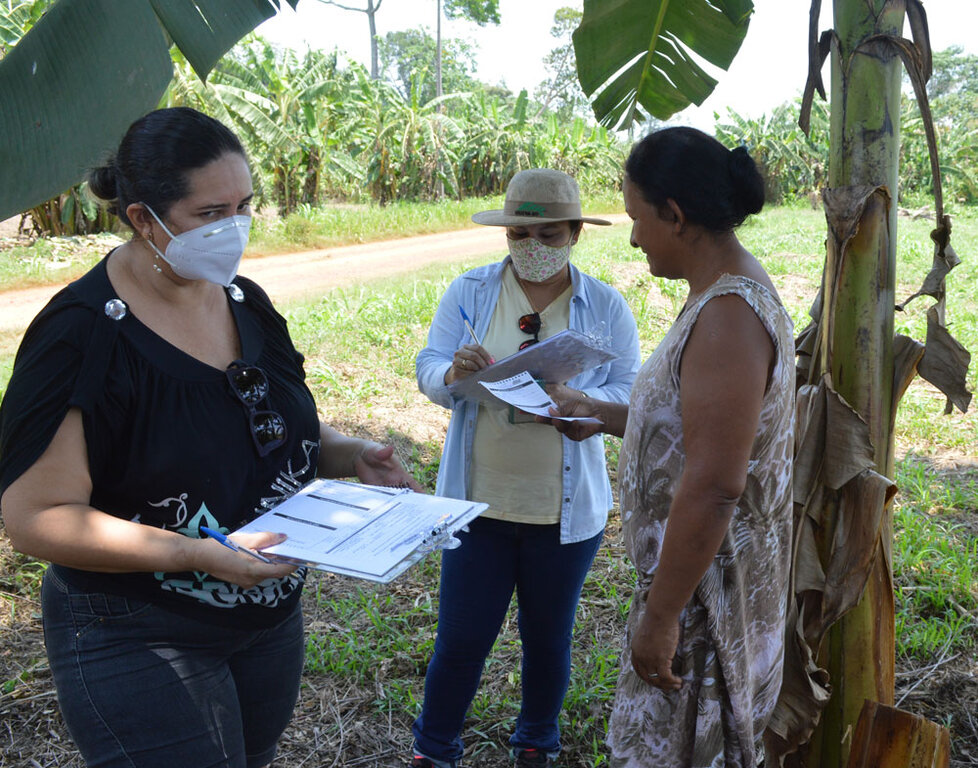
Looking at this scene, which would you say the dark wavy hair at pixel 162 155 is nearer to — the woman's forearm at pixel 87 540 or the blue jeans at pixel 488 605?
the woman's forearm at pixel 87 540

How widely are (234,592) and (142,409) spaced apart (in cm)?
41

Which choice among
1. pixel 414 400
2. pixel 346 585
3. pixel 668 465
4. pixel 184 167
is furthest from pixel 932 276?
pixel 414 400

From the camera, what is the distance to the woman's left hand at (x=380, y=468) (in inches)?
81.3

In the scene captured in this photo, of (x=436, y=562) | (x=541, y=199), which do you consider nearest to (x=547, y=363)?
(x=541, y=199)

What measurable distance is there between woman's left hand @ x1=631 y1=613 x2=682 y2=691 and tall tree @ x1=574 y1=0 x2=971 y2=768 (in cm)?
44

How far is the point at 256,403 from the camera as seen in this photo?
179cm

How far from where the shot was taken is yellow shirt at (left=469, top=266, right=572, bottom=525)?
244 cm

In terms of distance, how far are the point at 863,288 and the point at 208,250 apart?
4.77 ft

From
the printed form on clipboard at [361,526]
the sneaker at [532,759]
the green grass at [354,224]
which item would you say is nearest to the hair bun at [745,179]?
the printed form on clipboard at [361,526]

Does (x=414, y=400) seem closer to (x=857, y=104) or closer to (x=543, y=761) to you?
(x=543, y=761)

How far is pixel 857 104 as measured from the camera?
6.31 ft

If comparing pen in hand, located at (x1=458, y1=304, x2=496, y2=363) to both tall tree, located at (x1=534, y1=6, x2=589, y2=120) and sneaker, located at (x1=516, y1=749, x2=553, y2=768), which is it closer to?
sneaker, located at (x1=516, y1=749, x2=553, y2=768)

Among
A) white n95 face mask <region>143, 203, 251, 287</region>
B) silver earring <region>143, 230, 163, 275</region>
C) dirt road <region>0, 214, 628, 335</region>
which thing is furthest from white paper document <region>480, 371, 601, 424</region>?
dirt road <region>0, 214, 628, 335</region>

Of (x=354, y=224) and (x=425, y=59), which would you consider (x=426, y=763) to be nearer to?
(x=354, y=224)
